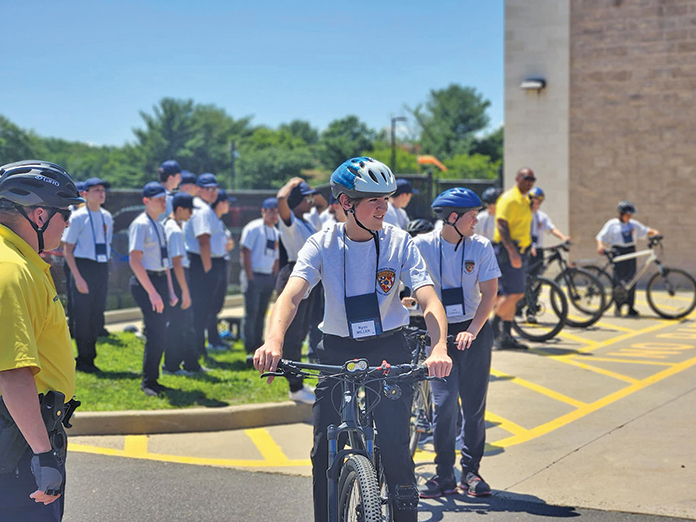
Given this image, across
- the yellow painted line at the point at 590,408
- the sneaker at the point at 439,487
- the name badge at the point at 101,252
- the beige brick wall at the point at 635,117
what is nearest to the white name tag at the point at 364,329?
the sneaker at the point at 439,487

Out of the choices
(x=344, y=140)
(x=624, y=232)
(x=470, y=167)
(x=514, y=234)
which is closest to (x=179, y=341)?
(x=514, y=234)

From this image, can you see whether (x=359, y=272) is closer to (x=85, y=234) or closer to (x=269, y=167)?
(x=85, y=234)

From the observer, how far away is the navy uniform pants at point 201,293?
9336mm

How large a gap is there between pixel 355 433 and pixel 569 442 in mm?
3412

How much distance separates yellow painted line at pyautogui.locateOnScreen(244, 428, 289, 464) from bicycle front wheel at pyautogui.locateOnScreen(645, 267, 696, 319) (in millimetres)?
7877

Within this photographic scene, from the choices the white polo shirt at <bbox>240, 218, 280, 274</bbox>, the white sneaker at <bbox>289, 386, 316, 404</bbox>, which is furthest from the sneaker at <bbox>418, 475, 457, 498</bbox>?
the white polo shirt at <bbox>240, 218, 280, 274</bbox>

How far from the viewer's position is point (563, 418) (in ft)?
24.0

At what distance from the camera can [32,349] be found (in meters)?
2.72

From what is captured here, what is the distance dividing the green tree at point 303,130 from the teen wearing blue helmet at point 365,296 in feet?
468

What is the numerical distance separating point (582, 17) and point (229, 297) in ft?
30.5

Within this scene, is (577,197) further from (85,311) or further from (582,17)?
(85,311)

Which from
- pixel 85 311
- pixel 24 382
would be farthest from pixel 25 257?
pixel 85 311

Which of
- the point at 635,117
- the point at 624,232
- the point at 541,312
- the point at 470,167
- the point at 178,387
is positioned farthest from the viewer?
the point at 470,167

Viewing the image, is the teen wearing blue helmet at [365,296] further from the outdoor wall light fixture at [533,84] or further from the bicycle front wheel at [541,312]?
the outdoor wall light fixture at [533,84]
